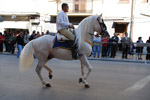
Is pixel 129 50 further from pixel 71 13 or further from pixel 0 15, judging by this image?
pixel 0 15

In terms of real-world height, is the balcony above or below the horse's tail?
above

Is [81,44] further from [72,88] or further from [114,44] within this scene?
[114,44]

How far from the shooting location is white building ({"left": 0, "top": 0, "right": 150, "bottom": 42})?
15.6 meters

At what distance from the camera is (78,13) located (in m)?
17.8

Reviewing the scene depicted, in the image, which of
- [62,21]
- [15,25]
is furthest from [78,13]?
[62,21]

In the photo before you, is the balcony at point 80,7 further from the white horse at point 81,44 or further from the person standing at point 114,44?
the white horse at point 81,44

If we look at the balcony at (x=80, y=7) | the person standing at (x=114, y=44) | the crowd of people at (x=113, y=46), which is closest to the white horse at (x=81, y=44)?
the crowd of people at (x=113, y=46)

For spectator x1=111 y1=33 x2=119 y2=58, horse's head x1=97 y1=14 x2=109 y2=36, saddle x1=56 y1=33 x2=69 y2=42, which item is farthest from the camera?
spectator x1=111 y1=33 x2=119 y2=58

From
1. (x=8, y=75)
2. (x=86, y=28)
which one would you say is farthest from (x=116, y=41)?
(x=8, y=75)

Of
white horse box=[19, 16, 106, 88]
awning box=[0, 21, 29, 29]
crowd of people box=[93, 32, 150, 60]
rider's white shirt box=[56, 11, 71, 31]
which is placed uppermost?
awning box=[0, 21, 29, 29]

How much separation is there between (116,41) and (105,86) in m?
6.50

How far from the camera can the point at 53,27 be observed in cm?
1845

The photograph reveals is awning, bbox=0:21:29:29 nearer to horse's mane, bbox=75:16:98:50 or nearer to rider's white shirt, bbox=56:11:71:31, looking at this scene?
rider's white shirt, bbox=56:11:71:31

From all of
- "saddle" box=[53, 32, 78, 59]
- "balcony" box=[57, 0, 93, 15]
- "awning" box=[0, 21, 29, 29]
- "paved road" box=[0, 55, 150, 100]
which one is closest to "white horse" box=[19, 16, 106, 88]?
"saddle" box=[53, 32, 78, 59]
